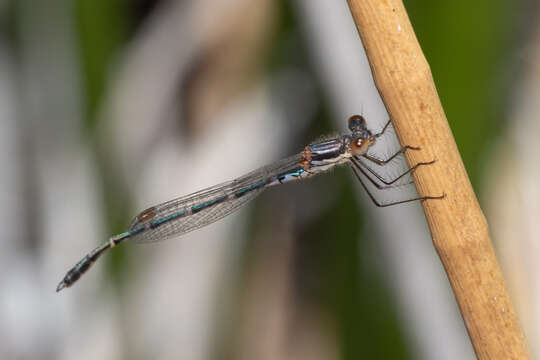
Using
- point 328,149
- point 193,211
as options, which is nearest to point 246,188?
point 193,211

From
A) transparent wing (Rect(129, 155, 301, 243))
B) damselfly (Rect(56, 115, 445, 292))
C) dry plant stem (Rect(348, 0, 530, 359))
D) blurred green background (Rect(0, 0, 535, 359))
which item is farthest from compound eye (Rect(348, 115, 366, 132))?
dry plant stem (Rect(348, 0, 530, 359))

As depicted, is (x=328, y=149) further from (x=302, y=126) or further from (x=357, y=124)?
(x=302, y=126)

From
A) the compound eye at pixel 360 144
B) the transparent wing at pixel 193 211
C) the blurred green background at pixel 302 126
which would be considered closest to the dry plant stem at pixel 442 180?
the compound eye at pixel 360 144

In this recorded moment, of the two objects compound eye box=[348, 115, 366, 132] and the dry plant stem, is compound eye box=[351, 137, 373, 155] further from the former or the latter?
the dry plant stem

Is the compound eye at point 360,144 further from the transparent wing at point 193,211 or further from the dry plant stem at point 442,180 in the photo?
the dry plant stem at point 442,180

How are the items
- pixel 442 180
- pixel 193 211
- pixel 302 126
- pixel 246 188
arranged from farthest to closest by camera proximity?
pixel 302 126, pixel 193 211, pixel 246 188, pixel 442 180

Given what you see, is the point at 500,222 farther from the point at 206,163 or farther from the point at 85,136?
the point at 85,136

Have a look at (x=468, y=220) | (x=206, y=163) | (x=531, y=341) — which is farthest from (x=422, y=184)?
(x=206, y=163)
